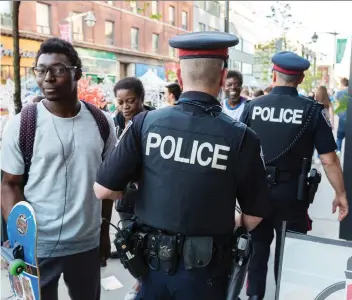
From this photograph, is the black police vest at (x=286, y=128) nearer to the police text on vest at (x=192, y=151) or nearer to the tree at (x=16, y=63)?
the police text on vest at (x=192, y=151)

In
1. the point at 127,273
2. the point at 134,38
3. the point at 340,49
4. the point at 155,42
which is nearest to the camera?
the point at 340,49

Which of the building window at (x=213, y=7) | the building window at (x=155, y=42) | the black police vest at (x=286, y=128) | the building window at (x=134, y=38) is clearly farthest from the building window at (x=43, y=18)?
the building window at (x=213, y=7)

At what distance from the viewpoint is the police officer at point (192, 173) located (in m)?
1.70

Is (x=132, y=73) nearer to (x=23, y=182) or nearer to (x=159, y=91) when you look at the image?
(x=159, y=91)

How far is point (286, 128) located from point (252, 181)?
1264mm

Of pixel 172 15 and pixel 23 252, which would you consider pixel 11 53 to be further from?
pixel 23 252

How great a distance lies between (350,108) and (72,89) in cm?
177

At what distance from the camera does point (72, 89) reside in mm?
2133

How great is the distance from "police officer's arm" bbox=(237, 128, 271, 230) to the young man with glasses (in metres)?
0.83

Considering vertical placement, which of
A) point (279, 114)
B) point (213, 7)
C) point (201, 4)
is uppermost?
point (213, 7)

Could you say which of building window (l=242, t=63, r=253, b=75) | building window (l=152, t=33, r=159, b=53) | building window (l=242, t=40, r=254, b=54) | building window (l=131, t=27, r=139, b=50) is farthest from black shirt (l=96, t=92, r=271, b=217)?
building window (l=242, t=40, r=254, b=54)

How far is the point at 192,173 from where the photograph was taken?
1.70 metres

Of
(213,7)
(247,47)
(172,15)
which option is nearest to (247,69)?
(247,47)

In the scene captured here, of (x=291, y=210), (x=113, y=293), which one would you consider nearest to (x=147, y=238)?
(x=291, y=210)
